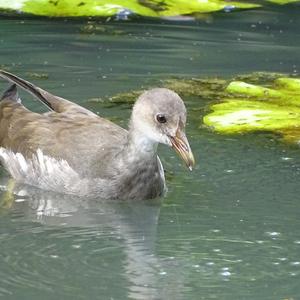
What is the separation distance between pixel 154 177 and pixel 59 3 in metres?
5.24

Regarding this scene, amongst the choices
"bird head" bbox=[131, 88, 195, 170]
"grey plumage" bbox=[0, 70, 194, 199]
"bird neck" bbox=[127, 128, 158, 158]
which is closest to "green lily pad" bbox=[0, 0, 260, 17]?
"grey plumage" bbox=[0, 70, 194, 199]

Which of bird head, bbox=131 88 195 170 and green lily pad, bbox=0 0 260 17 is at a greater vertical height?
green lily pad, bbox=0 0 260 17

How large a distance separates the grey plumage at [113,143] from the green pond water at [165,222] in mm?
128

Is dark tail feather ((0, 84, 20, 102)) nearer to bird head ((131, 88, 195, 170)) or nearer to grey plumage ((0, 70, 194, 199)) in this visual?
grey plumage ((0, 70, 194, 199))

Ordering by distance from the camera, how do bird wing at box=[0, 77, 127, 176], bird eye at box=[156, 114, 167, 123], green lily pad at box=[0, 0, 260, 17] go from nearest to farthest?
bird eye at box=[156, 114, 167, 123] < bird wing at box=[0, 77, 127, 176] < green lily pad at box=[0, 0, 260, 17]

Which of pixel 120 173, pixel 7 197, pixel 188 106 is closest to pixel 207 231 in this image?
pixel 120 173

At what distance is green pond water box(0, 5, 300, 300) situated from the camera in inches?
219

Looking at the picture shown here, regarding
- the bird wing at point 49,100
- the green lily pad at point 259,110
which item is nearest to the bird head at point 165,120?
the bird wing at point 49,100

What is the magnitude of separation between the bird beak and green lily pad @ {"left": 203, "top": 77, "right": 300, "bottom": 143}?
1627mm

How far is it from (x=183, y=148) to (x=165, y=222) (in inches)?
16.8

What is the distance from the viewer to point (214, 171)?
7.47 meters

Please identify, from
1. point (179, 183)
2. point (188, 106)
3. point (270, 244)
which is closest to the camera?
point (270, 244)

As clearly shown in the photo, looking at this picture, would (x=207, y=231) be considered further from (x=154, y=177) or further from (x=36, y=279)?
(x=36, y=279)

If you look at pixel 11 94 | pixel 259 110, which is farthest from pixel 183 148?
→ pixel 259 110
